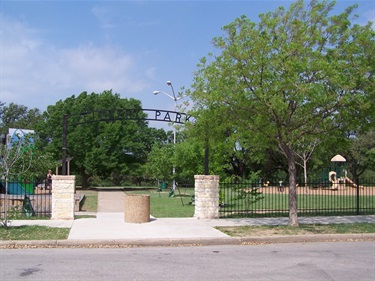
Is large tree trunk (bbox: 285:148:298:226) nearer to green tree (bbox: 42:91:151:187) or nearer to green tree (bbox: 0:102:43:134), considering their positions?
green tree (bbox: 42:91:151:187)

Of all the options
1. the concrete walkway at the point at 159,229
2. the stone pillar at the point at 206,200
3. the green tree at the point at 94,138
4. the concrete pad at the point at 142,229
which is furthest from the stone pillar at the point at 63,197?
the green tree at the point at 94,138

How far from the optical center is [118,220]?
1503 centimetres

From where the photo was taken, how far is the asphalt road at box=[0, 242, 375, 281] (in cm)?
745

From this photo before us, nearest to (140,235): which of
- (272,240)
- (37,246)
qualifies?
(37,246)

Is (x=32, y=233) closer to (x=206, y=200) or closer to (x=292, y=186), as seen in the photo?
(x=206, y=200)

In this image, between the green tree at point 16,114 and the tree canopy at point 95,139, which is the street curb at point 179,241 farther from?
the green tree at point 16,114

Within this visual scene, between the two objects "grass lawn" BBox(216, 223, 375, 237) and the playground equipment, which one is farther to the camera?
the playground equipment

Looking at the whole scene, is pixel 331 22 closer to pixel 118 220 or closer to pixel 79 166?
pixel 118 220

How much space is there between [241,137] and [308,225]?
3.73 m

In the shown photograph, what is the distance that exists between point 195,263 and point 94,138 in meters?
38.3

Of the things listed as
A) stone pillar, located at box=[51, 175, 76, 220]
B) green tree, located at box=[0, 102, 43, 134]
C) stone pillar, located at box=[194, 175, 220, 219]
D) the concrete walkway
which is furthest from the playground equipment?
green tree, located at box=[0, 102, 43, 134]

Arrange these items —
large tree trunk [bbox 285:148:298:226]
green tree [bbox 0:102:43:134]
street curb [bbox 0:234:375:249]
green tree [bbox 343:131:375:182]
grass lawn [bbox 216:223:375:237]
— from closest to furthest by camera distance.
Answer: street curb [bbox 0:234:375:249]
grass lawn [bbox 216:223:375:237]
large tree trunk [bbox 285:148:298:226]
green tree [bbox 343:131:375:182]
green tree [bbox 0:102:43:134]

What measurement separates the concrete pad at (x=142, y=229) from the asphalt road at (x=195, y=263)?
110 cm

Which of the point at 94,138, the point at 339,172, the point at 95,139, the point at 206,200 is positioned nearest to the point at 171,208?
the point at 206,200
